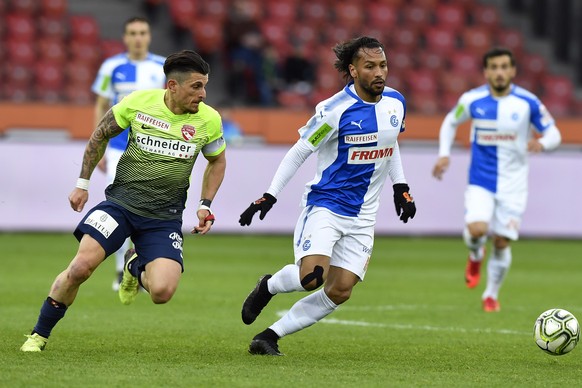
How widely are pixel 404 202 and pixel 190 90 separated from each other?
168 cm

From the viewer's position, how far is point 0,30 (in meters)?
23.2

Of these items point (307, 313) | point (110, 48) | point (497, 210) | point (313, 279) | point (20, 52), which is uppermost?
point (110, 48)

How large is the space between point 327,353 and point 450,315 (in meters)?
3.11

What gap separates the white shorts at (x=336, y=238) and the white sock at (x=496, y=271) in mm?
3919

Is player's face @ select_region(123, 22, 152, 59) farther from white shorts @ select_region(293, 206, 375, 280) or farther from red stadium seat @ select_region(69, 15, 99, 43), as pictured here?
red stadium seat @ select_region(69, 15, 99, 43)

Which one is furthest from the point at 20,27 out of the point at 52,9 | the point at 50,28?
the point at 52,9

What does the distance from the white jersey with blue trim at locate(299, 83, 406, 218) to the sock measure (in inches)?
72.7

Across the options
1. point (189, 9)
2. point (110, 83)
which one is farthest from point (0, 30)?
point (110, 83)

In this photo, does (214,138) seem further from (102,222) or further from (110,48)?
(110,48)

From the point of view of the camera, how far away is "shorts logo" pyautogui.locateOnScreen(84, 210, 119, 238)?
26.3 feet

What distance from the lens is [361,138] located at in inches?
327

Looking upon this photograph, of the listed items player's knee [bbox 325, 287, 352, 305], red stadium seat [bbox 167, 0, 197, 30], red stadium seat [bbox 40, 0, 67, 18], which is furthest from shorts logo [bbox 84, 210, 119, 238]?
red stadium seat [bbox 167, 0, 197, 30]

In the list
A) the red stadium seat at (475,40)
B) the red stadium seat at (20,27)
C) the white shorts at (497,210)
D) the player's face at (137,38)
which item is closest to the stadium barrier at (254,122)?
the red stadium seat at (20,27)

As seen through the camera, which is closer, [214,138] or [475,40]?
[214,138]
